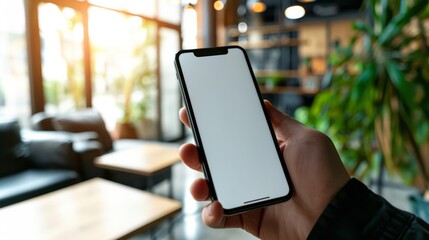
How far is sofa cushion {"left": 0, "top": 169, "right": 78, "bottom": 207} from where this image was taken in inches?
80.0

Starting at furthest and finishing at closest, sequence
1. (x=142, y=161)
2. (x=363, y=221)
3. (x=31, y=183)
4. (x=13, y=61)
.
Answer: (x=13, y=61)
(x=142, y=161)
(x=31, y=183)
(x=363, y=221)

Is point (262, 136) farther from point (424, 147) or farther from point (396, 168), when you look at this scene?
point (424, 147)

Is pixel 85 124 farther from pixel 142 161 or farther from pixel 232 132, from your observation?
A: pixel 232 132

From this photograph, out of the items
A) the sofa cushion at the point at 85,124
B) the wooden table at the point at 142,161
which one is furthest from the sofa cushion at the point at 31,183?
the sofa cushion at the point at 85,124

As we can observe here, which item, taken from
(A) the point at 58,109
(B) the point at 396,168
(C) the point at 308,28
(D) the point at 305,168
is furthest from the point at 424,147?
(C) the point at 308,28

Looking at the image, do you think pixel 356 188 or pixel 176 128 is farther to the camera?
pixel 176 128

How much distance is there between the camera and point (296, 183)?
793 mm

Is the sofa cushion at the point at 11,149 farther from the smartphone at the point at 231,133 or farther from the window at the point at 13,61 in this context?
the smartphone at the point at 231,133

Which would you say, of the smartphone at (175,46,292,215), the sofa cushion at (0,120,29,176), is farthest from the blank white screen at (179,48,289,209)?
the sofa cushion at (0,120,29,176)

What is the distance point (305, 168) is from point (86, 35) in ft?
12.6

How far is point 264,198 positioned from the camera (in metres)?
0.73

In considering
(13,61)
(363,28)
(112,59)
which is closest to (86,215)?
(363,28)

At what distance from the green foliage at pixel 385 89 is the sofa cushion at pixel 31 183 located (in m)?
1.95

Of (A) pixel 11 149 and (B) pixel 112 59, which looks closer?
(A) pixel 11 149
